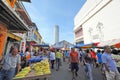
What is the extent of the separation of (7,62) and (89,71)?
13.2 feet

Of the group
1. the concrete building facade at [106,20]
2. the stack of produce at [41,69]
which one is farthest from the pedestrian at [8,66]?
the concrete building facade at [106,20]

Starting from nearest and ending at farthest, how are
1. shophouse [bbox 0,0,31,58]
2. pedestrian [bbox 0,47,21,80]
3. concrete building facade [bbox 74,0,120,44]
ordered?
pedestrian [bbox 0,47,21,80]
shophouse [bbox 0,0,31,58]
concrete building facade [bbox 74,0,120,44]

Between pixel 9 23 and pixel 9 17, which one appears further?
pixel 9 23

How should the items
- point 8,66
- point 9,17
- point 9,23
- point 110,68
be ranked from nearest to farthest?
1. point 8,66
2. point 110,68
3. point 9,17
4. point 9,23

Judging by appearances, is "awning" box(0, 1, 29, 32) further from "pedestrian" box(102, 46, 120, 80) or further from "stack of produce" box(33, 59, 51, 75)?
"pedestrian" box(102, 46, 120, 80)

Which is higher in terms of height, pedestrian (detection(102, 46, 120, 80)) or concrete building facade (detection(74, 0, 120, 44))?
concrete building facade (detection(74, 0, 120, 44))

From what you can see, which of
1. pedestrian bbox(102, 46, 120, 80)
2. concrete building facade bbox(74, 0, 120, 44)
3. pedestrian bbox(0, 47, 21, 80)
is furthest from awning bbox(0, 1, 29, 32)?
concrete building facade bbox(74, 0, 120, 44)

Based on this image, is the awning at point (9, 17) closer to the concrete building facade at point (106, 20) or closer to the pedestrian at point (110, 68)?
the pedestrian at point (110, 68)

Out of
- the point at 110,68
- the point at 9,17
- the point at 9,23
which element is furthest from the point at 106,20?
the point at 9,17

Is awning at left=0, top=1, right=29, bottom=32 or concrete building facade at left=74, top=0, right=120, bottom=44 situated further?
concrete building facade at left=74, top=0, right=120, bottom=44

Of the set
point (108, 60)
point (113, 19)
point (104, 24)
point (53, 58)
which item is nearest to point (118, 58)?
point (108, 60)

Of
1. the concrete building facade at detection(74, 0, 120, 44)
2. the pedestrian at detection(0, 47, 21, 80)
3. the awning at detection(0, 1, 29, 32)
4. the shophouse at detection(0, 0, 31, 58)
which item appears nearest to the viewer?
the pedestrian at detection(0, 47, 21, 80)

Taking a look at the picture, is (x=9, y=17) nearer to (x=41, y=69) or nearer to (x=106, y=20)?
(x=41, y=69)

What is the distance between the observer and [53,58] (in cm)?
1065
